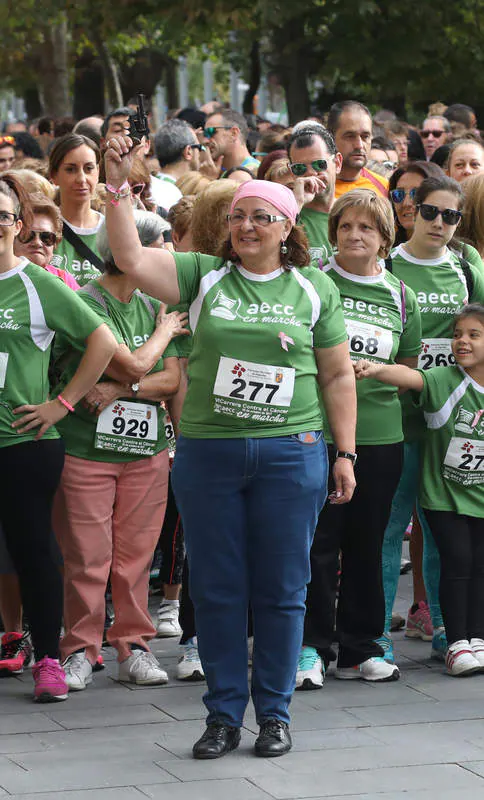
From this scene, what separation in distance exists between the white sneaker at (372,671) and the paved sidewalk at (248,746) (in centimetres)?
6

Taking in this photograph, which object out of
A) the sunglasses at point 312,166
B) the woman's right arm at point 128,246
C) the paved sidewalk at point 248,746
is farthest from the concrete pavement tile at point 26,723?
the sunglasses at point 312,166

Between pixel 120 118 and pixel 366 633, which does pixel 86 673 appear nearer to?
pixel 366 633

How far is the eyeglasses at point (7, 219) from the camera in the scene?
18.9 ft

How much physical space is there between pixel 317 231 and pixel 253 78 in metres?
18.4

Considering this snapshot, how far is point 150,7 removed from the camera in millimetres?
23953

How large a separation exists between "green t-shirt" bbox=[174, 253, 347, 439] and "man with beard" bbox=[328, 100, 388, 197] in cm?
310

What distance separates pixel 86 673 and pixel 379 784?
1.69 meters

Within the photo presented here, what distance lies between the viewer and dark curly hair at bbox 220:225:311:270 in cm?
525

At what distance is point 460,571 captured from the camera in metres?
6.44

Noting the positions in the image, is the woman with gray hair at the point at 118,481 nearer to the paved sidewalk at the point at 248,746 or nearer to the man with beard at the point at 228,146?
the paved sidewalk at the point at 248,746

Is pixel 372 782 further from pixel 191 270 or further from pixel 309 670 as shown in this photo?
pixel 191 270

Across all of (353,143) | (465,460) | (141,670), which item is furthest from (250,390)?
(353,143)

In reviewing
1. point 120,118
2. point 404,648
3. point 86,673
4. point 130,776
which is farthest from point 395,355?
point 120,118

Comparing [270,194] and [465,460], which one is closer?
[270,194]
